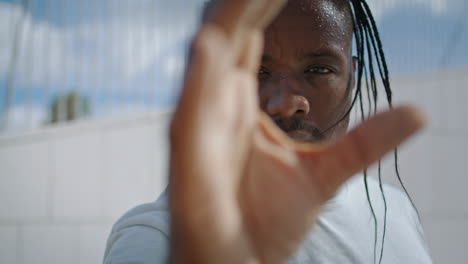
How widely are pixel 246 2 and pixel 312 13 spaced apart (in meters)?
0.53

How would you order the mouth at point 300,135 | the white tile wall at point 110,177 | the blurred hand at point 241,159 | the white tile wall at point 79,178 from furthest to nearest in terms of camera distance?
the white tile wall at point 79,178, the white tile wall at point 110,177, the mouth at point 300,135, the blurred hand at point 241,159

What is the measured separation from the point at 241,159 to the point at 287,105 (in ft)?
1.26

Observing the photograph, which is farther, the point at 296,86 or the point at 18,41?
the point at 18,41

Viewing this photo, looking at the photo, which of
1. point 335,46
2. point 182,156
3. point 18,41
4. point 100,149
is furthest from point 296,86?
point 18,41

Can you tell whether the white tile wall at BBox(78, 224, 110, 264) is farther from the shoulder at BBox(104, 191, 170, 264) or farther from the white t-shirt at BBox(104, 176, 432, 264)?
the shoulder at BBox(104, 191, 170, 264)

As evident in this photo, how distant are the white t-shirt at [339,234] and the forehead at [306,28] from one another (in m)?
0.37

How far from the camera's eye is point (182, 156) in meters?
0.41

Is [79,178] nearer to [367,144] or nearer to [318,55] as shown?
[318,55]

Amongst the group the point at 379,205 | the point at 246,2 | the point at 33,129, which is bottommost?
the point at 33,129

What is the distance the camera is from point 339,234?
101 cm

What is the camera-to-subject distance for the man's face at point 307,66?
867mm

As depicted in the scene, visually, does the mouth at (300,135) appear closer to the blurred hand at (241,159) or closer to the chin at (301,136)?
the chin at (301,136)

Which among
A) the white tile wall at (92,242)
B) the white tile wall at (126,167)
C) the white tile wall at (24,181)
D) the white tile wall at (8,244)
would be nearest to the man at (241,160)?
the white tile wall at (126,167)

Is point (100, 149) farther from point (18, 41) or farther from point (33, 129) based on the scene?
point (18, 41)
